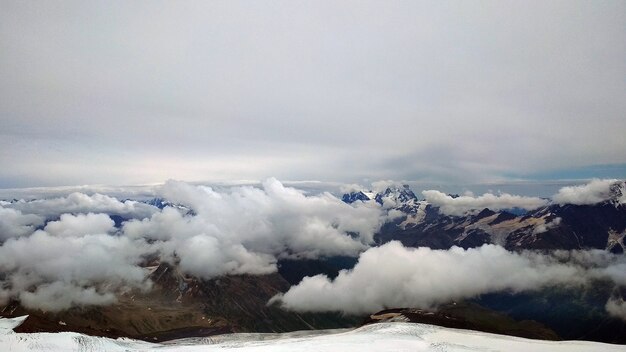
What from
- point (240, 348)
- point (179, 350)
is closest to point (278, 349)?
point (240, 348)

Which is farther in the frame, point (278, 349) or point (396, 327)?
point (396, 327)

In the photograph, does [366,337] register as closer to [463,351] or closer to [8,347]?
[463,351]

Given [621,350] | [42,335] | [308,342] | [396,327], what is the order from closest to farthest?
[621,350]
[308,342]
[42,335]
[396,327]

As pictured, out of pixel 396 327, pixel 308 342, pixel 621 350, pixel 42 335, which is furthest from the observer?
pixel 396 327

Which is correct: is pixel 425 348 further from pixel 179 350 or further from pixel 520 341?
pixel 179 350

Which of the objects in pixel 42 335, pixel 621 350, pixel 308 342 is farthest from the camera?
pixel 42 335

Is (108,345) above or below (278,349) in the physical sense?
below

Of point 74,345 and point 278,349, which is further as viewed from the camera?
point 74,345

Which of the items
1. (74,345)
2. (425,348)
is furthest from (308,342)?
(74,345)

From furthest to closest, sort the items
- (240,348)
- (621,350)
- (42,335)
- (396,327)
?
(396,327) < (42,335) < (240,348) < (621,350)
